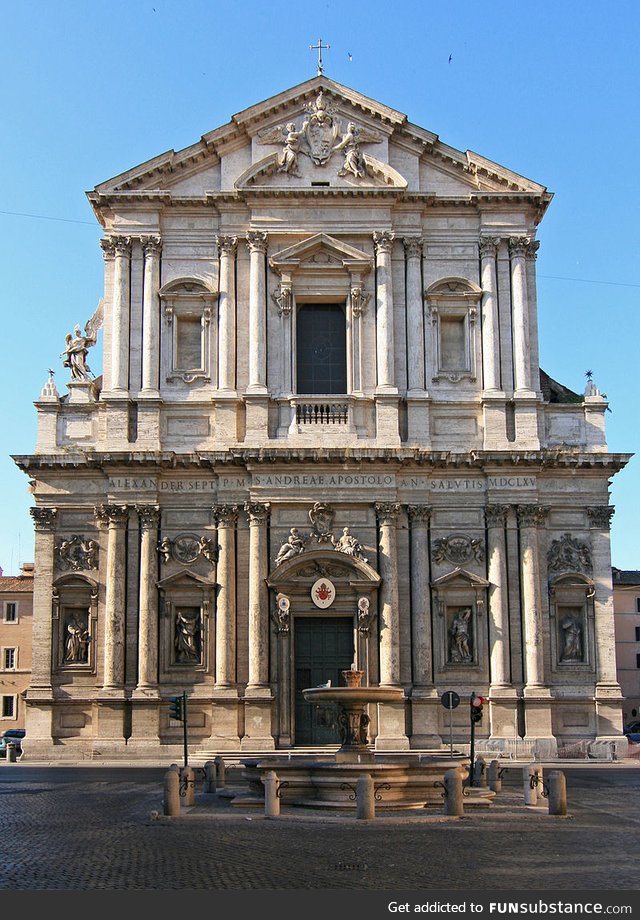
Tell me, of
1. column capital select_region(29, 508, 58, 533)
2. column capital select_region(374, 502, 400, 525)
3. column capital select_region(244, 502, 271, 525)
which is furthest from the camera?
column capital select_region(29, 508, 58, 533)

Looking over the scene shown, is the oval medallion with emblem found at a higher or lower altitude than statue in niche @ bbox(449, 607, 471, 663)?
higher

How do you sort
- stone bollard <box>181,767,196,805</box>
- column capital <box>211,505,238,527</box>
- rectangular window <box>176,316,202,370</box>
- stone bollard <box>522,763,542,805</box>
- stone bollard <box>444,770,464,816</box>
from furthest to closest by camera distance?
1. rectangular window <box>176,316,202,370</box>
2. column capital <box>211,505,238,527</box>
3. stone bollard <box>181,767,196,805</box>
4. stone bollard <box>522,763,542,805</box>
5. stone bollard <box>444,770,464,816</box>

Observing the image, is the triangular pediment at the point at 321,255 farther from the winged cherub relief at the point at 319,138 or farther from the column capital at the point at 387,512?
the column capital at the point at 387,512

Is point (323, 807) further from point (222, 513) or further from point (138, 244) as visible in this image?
point (138, 244)

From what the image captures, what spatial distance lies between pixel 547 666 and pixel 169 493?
11.9m

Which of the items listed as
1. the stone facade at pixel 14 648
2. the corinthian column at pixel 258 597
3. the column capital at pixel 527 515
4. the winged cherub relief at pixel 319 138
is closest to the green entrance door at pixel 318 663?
the corinthian column at pixel 258 597

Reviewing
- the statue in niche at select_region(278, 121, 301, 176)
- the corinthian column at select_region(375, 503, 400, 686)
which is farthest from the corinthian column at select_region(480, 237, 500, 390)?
the statue in niche at select_region(278, 121, 301, 176)

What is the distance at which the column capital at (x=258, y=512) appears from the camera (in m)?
37.6

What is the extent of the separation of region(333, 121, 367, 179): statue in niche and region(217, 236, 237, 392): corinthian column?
13.3 ft

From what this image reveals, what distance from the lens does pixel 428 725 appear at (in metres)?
36.9

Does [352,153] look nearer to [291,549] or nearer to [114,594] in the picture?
[291,549]

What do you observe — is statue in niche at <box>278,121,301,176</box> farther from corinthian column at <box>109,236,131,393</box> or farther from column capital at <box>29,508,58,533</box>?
column capital at <box>29,508,58,533</box>

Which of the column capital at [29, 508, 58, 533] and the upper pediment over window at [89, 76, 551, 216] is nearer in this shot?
the column capital at [29, 508, 58, 533]

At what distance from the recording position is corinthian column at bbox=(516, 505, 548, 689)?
37406mm
